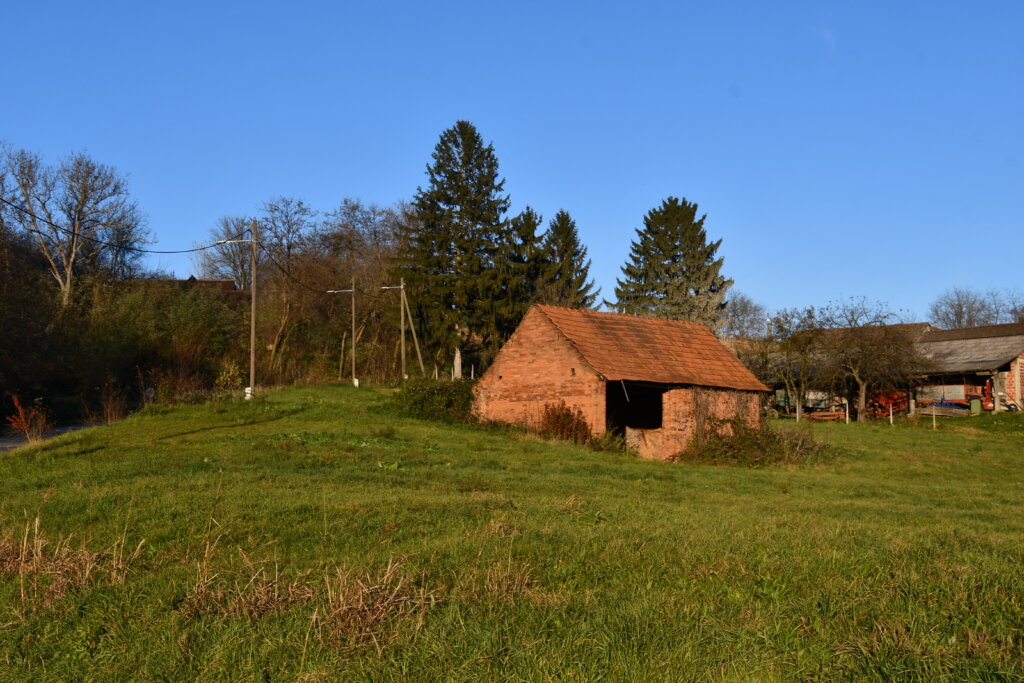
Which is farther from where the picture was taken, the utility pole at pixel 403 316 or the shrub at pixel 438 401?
the utility pole at pixel 403 316

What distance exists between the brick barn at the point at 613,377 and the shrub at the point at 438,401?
0.55m

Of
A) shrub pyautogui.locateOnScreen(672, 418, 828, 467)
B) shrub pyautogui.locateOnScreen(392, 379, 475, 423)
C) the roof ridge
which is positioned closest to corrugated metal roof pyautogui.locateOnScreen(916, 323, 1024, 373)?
shrub pyautogui.locateOnScreen(672, 418, 828, 467)

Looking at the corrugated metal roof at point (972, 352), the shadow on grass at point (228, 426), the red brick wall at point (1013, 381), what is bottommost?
the shadow on grass at point (228, 426)

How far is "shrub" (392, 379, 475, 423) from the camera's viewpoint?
31250 millimetres

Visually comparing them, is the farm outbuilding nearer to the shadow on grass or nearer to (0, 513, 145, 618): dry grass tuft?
the shadow on grass

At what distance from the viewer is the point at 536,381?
1151 inches

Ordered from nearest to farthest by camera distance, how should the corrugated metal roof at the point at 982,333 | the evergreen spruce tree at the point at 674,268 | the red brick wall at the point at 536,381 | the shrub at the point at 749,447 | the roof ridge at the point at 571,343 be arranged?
1. the shrub at the point at 749,447
2. the roof ridge at the point at 571,343
3. the red brick wall at the point at 536,381
4. the corrugated metal roof at the point at 982,333
5. the evergreen spruce tree at the point at 674,268

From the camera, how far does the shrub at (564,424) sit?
88.8 ft

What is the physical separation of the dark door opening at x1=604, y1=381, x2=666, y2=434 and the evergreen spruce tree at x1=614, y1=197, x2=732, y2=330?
25.9 m

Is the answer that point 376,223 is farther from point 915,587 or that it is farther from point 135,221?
point 915,587

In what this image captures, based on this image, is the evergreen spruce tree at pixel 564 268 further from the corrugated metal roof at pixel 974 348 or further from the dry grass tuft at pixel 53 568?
the dry grass tuft at pixel 53 568

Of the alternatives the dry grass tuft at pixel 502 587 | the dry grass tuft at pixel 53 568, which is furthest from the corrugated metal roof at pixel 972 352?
the dry grass tuft at pixel 53 568

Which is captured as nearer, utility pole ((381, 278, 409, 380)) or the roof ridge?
the roof ridge

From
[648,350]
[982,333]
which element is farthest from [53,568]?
[982,333]
